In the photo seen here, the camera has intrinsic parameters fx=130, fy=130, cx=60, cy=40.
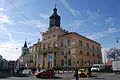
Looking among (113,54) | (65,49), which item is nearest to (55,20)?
(65,49)

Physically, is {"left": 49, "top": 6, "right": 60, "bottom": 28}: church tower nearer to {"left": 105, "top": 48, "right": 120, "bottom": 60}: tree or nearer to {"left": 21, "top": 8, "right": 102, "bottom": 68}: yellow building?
{"left": 21, "top": 8, "right": 102, "bottom": 68}: yellow building

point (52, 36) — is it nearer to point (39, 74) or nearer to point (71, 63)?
point (71, 63)

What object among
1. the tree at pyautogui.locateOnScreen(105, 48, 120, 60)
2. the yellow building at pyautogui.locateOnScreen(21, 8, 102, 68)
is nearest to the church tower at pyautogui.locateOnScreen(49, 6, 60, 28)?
the yellow building at pyautogui.locateOnScreen(21, 8, 102, 68)

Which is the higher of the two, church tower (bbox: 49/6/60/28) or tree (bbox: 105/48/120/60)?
church tower (bbox: 49/6/60/28)

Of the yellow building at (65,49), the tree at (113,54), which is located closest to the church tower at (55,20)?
the yellow building at (65,49)

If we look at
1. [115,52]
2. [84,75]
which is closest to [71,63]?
[84,75]

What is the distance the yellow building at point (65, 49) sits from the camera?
46500mm

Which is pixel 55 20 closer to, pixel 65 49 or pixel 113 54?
pixel 65 49

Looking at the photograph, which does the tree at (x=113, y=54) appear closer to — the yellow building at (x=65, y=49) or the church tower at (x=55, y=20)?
the yellow building at (x=65, y=49)

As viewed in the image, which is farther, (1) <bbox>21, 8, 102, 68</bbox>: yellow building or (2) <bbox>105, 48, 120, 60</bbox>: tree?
(2) <bbox>105, 48, 120, 60</bbox>: tree

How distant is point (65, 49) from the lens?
160ft

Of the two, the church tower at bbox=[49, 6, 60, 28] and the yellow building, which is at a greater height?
the church tower at bbox=[49, 6, 60, 28]

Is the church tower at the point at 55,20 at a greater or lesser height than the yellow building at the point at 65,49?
greater

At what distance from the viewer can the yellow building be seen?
46.5 m
